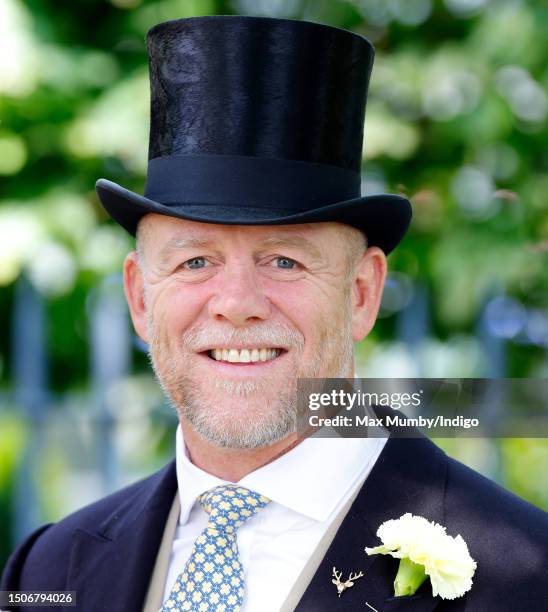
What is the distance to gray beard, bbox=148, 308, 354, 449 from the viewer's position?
2590mm

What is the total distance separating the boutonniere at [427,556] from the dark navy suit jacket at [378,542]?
0.06 metres

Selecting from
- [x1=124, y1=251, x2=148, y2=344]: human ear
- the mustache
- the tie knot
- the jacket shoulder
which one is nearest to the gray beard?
the mustache

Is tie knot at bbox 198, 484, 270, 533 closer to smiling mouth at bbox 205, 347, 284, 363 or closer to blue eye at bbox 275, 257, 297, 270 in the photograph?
smiling mouth at bbox 205, 347, 284, 363

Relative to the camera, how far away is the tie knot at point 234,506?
2607 mm

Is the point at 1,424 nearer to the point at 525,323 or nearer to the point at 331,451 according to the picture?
the point at 525,323

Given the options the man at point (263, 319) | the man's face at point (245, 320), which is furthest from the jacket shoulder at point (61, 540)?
the man's face at point (245, 320)

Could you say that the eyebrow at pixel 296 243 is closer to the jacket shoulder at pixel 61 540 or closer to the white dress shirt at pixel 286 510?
the white dress shirt at pixel 286 510

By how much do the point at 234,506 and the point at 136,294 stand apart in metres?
0.65

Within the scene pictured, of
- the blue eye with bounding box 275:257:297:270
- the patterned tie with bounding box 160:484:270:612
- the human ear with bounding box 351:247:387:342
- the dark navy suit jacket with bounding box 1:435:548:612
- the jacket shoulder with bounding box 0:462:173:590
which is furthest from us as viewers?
the jacket shoulder with bounding box 0:462:173:590

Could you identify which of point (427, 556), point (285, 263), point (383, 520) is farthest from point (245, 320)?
point (427, 556)

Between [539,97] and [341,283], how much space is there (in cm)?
212

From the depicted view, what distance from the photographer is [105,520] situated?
2961 millimetres

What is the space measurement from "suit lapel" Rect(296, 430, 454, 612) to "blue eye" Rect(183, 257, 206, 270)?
0.63 metres

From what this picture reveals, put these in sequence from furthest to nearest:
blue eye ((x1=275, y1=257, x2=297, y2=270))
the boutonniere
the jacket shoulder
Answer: the jacket shoulder, blue eye ((x1=275, y1=257, x2=297, y2=270)), the boutonniere
